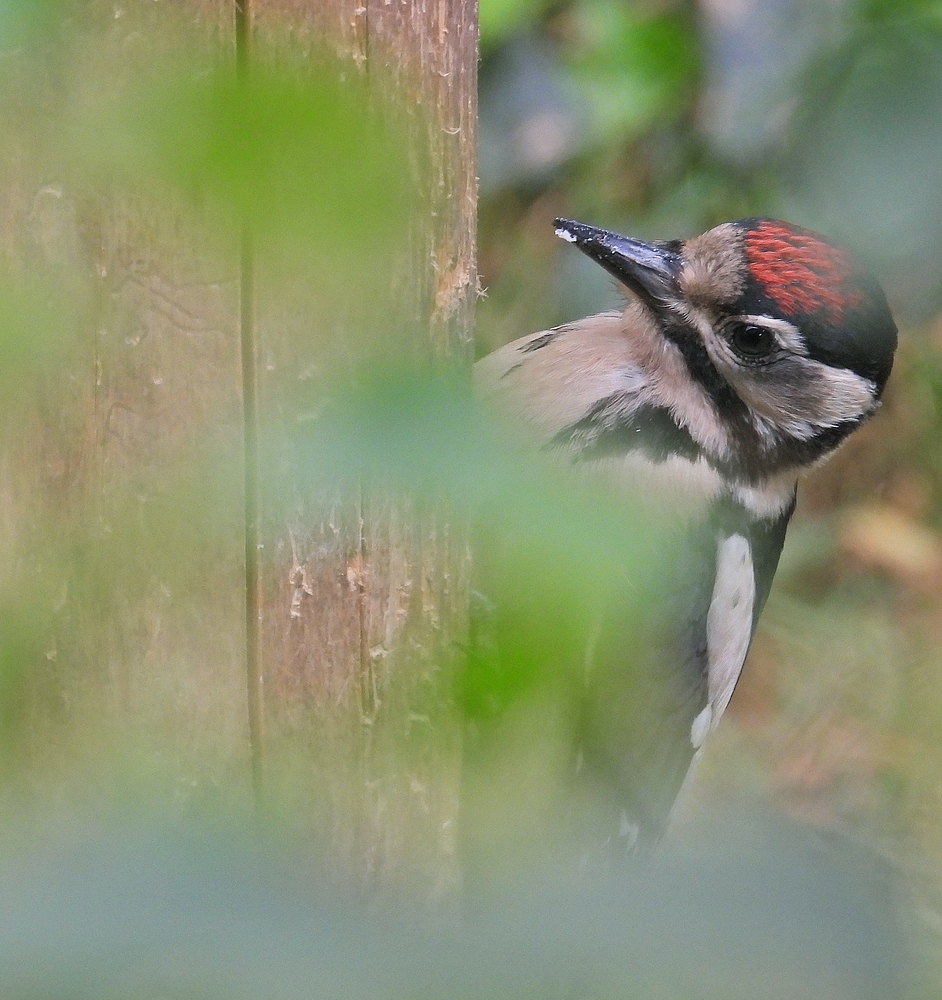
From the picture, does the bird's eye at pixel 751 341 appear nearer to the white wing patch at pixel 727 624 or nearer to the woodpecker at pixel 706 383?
the woodpecker at pixel 706 383

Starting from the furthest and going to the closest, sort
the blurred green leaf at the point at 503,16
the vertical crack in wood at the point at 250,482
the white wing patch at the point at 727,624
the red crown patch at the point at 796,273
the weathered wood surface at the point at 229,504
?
the blurred green leaf at the point at 503,16
the white wing patch at the point at 727,624
the red crown patch at the point at 796,273
the weathered wood surface at the point at 229,504
the vertical crack in wood at the point at 250,482

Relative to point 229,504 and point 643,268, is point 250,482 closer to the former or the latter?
point 229,504

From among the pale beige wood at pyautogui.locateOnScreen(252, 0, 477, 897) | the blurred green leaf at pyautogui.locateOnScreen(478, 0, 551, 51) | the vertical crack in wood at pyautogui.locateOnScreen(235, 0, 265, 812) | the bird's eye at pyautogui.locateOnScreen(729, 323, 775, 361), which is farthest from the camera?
the blurred green leaf at pyautogui.locateOnScreen(478, 0, 551, 51)

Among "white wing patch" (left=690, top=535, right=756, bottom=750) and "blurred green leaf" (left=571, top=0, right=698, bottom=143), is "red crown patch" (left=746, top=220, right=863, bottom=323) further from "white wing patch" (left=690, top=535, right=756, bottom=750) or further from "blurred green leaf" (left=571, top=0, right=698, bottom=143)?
"blurred green leaf" (left=571, top=0, right=698, bottom=143)

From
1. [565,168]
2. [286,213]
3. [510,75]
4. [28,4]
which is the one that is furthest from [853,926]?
[565,168]

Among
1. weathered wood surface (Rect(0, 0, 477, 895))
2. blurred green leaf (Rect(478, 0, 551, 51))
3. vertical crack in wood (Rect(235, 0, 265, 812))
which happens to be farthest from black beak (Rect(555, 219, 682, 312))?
vertical crack in wood (Rect(235, 0, 265, 812))

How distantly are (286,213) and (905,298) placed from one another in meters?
0.62

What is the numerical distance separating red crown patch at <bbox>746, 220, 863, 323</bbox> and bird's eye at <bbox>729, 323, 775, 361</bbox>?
0.07m

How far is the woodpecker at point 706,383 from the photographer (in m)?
2.30

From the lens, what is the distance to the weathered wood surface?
86 cm

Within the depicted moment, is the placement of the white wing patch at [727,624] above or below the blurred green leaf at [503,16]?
below

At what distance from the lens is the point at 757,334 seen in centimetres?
239

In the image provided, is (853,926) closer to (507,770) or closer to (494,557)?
(494,557)

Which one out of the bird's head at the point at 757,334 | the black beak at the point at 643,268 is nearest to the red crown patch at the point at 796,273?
the bird's head at the point at 757,334
